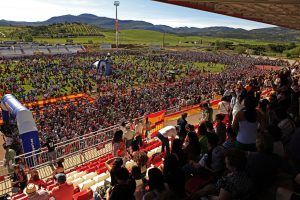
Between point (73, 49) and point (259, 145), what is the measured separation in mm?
89430

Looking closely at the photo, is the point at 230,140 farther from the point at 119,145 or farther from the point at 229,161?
the point at 119,145

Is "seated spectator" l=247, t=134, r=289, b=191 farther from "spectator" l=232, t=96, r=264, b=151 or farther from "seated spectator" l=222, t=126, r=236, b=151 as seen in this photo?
"spectator" l=232, t=96, r=264, b=151

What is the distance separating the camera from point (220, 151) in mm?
5141

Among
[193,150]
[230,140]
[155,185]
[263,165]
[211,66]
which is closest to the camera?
[155,185]

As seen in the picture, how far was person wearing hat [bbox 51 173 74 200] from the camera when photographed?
242 inches

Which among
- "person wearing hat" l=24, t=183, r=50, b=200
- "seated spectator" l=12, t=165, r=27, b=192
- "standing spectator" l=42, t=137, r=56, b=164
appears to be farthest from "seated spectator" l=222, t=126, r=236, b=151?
"standing spectator" l=42, t=137, r=56, b=164

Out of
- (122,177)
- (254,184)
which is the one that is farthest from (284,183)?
(122,177)

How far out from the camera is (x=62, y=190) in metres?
6.21

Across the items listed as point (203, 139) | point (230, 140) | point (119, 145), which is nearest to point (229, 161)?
point (230, 140)

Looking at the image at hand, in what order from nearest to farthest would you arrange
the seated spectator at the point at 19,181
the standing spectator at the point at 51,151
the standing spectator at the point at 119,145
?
the standing spectator at the point at 119,145 < the seated spectator at the point at 19,181 < the standing spectator at the point at 51,151

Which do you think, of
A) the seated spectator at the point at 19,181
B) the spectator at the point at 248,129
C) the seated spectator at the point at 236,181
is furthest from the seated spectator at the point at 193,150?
the seated spectator at the point at 19,181

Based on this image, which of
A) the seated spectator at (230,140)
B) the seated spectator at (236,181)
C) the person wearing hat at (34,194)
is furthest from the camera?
the person wearing hat at (34,194)

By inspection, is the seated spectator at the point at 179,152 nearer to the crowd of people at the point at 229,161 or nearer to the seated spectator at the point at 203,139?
the crowd of people at the point at 229,161

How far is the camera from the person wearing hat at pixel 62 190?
6141 mm
